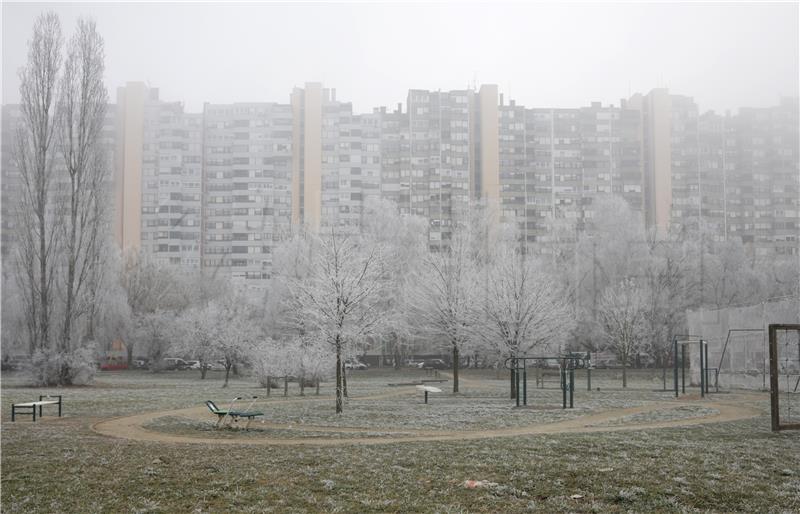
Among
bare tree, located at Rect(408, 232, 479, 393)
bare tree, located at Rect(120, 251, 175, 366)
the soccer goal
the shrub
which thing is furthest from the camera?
bare tree, located at Rect(120, 251, 175, 366)

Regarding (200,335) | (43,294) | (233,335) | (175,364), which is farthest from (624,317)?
(175,364)

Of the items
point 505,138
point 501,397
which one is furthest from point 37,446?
point 505,138

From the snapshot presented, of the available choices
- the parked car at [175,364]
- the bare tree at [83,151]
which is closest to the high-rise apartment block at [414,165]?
the parked car at [175,364]

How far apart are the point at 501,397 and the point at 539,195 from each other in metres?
74.1

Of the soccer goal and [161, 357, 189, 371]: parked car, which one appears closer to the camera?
the soccer goal

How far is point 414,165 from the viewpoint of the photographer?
101812mm

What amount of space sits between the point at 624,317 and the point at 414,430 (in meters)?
27.2

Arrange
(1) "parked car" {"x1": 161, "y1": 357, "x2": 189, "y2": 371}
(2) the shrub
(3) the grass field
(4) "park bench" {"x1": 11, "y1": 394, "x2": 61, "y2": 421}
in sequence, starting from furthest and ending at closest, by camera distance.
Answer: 1. (1) "parked car" {"x1": 161, "y1": 357, "x2": 189, "y2": 371}
2. (2) the shrub
3. (4) "park bench" {"x1": 11, "y1": 394, "x2": 61, "y2": 421}
4. (3) the grass field

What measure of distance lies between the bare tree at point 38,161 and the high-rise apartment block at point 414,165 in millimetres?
46863

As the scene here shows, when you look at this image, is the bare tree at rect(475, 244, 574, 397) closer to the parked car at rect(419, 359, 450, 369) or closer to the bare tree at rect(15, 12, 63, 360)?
the bare tree at rect(15, 12, 63, 360)

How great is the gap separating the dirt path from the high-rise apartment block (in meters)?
69.6

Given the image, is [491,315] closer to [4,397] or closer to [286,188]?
[4,397]

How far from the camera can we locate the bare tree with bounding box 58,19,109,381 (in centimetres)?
4672

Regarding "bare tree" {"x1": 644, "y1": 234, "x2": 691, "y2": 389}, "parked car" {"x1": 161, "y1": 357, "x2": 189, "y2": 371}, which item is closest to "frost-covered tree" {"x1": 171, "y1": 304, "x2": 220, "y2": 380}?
"parked car" {"x1": 161, "y1": 357, "x2": 189, "y2": 371}
